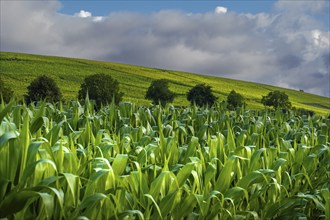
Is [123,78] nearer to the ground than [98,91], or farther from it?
farther from it

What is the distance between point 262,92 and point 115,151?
352 feet

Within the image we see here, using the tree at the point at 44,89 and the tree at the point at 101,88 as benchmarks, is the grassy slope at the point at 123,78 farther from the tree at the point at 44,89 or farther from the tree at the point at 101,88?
the tree at the point at 44,89

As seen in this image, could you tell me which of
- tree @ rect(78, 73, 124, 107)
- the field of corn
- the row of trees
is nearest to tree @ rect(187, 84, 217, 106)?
the row of trees

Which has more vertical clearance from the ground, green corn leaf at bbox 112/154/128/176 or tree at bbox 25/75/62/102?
green corn leaf at bbox 112/154/128/176

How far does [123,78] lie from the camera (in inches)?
3615

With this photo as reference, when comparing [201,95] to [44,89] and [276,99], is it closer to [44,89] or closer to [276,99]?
[276,99]

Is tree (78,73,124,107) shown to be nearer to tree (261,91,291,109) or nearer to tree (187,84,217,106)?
tree (187,84,217,106)

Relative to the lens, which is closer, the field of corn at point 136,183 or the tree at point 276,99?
the field of corn at point 136,183

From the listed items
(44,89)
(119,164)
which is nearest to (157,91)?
(44,89)

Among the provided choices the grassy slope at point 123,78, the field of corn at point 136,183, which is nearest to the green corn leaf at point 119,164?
the field of corn at point 136,183

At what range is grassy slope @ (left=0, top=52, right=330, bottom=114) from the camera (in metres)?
80.4

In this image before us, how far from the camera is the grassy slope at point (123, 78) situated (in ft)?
264

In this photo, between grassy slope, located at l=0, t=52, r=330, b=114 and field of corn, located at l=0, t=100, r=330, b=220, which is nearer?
field of corn, located at l=0, t=100, r=330, b=220

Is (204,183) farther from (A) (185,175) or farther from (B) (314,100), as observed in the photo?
(B) (314,100)
